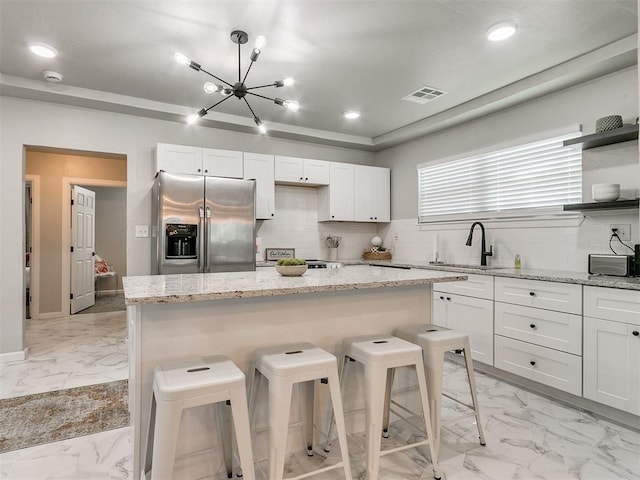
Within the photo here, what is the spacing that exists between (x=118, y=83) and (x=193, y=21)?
141 centimetres

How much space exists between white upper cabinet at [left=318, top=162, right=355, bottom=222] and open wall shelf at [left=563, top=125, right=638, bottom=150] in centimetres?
258

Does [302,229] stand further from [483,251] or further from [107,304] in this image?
[107,304]

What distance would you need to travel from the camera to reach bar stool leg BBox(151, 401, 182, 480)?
4.44 feet

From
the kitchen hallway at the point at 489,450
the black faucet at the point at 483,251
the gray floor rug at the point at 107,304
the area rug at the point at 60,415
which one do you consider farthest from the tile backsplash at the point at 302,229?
the gray floor rug at the point at 107,304

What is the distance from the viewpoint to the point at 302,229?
507 cm

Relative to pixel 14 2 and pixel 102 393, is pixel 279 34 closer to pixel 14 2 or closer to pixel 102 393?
pixel 14 2

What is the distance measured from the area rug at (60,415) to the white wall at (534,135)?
3.60 metres

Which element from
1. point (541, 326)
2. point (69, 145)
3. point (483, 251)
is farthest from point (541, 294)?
point (69, 145)

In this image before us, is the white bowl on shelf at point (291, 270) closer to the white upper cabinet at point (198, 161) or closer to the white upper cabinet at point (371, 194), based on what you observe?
the white upper cabinet at point (198, 161)

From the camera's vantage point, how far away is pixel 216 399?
1426 mm

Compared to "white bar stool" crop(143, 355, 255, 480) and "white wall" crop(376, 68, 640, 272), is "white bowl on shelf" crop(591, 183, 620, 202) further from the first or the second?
"white bar stool" crop(143, 355, 255, 480)

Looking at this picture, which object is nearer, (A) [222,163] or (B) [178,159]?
(B) [178,159]

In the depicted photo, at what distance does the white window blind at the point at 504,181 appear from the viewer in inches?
129

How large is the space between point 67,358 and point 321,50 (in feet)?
12.3
